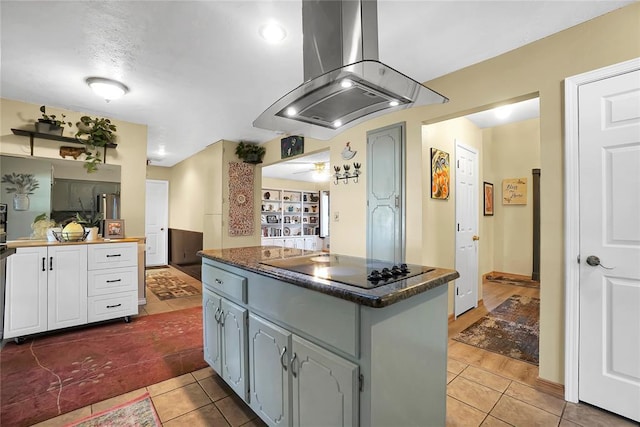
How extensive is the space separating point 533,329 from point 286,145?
150 inches

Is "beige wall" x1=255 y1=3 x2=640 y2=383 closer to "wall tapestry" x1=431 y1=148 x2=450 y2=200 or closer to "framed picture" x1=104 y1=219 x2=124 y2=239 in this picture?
"wall tapestry" x1=431 y1=148 x2=450 y2=200

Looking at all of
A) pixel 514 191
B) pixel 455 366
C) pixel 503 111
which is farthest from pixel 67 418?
pixel 514 191

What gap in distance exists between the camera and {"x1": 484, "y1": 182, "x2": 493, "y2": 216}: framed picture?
5.28 m

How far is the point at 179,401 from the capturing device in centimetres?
191

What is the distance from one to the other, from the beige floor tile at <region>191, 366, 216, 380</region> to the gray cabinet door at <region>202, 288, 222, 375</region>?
6.4 inches

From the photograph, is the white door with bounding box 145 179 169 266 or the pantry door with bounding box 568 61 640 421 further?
the white door with bounding box 145 179 169 266

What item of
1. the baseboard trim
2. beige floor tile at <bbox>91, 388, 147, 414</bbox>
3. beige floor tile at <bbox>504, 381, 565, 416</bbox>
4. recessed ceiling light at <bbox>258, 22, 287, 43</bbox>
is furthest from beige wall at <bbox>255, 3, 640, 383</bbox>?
beige floor tile at <bbox>91, 388, 147, 414</bbox>

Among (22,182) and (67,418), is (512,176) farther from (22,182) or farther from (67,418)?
(22,182)

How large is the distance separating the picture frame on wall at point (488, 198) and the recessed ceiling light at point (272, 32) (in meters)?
4.59

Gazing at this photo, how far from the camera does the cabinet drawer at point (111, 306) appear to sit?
3124 millimetres

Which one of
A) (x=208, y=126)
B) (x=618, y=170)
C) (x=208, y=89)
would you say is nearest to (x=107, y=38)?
(x=208, y=89)

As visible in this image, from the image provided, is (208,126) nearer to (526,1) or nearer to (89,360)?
(89,360)

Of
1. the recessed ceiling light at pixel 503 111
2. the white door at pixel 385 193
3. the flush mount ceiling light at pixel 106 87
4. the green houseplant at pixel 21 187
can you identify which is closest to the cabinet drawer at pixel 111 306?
the green houseplant at pixel 21 187

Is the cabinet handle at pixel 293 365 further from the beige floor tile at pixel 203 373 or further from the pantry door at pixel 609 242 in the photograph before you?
the pantry door at pixel 609 242
